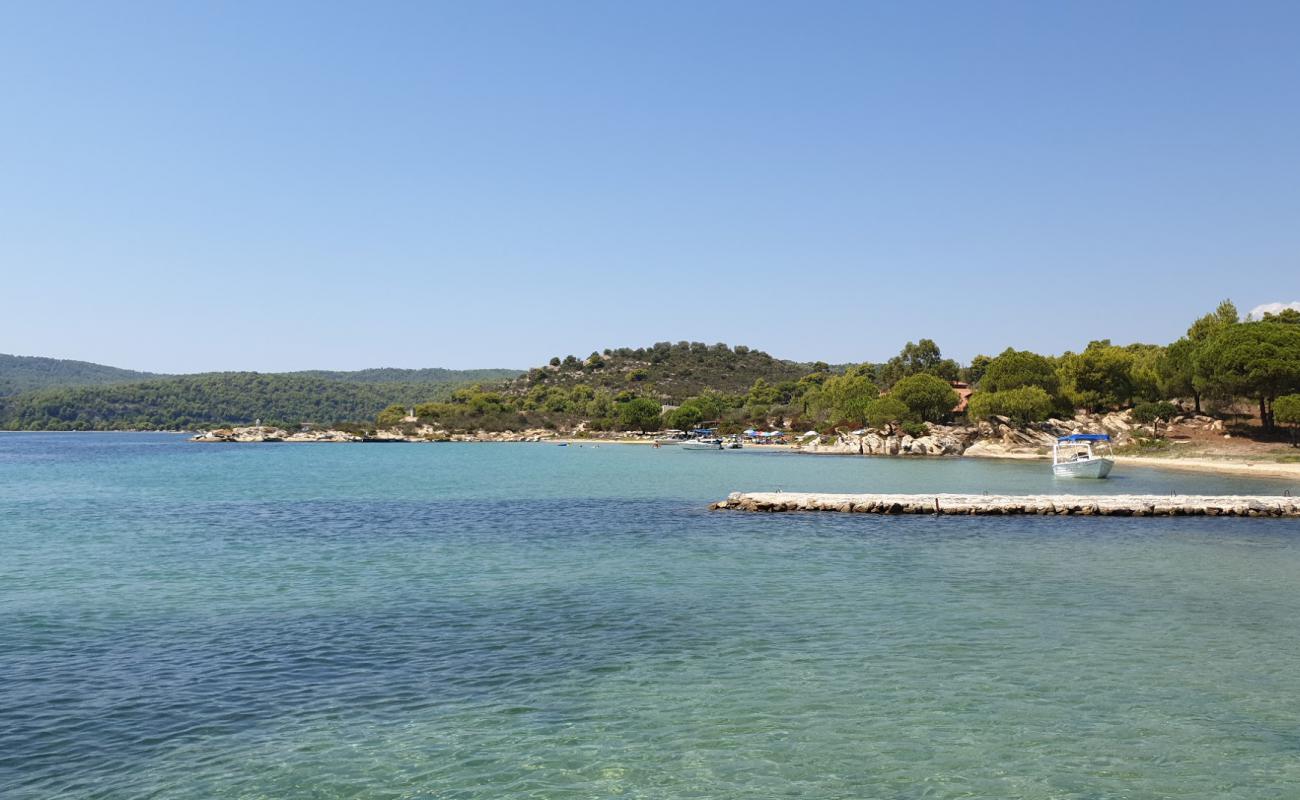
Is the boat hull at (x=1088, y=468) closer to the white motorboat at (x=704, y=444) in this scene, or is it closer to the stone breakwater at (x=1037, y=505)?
the stone breakwater at (x=1037, y=505)

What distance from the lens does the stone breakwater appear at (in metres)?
37.8

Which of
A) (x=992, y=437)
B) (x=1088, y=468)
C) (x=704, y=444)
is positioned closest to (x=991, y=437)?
(x=992, y=437)

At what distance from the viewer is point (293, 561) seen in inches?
1028

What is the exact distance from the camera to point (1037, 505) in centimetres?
3938

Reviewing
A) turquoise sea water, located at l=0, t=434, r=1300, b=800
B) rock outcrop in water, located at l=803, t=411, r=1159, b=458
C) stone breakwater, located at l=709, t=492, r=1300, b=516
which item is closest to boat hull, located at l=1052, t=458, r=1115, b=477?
stone breakwater, located at l=709, t=492, r=1300, b=516

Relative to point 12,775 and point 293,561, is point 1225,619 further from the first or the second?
point 293,561

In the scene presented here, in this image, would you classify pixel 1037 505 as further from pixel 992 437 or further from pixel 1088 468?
pixel 992 437

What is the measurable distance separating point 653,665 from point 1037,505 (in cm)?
3057

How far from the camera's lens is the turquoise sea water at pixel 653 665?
32.5 feet

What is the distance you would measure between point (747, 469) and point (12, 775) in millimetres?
72798

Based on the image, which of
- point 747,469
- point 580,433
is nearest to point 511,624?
point 747,469

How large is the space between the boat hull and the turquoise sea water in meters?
30.4

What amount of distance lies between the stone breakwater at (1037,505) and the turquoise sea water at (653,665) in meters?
6.55

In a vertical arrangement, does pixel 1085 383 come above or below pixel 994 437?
above
